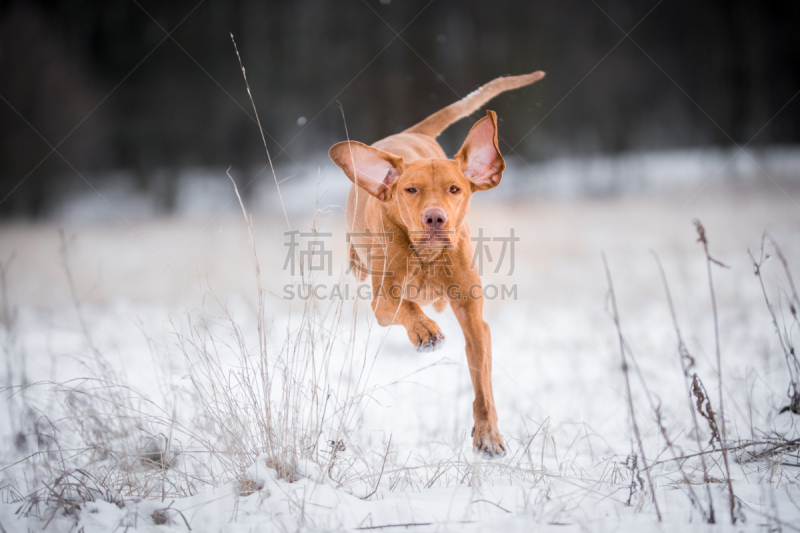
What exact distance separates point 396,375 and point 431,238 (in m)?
1.97

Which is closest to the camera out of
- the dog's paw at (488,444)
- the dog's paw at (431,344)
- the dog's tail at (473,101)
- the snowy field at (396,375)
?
the snowy field at (396,375)

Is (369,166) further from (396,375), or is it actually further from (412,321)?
(396,375)

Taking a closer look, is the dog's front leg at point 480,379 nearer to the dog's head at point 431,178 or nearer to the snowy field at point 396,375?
the snowy field at point 396,375

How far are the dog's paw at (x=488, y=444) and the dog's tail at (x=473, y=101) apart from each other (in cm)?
223

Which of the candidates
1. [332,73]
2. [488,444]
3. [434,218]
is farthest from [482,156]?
[332,73]

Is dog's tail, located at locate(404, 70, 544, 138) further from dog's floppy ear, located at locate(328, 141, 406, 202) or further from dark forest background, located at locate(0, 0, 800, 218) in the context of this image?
dark forest background, located at locate(0, 0, 800, 218)

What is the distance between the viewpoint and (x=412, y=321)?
2.72 m

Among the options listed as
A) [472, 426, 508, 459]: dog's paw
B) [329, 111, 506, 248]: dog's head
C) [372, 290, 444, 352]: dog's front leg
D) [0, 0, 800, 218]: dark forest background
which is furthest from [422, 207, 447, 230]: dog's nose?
[0, 0, 800, 218]: dark forest background

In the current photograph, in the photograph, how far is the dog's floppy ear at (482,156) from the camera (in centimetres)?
260

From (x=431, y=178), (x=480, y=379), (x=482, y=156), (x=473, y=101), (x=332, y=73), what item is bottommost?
(x=480, y=379)

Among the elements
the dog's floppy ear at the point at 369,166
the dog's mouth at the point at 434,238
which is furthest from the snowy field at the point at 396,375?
the dog's mouth at the point at 434,238

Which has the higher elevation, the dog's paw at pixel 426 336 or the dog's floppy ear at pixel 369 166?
the dog's floppy ear at pixel 369 166

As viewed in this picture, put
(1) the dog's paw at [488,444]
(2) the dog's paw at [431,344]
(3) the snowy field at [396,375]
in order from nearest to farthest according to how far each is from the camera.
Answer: (3) the snowy field at [396,375] → (1) the dog's paw at [488,444] → (2) the dog's paw at [431,344]

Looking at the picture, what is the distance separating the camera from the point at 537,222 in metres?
9.13
